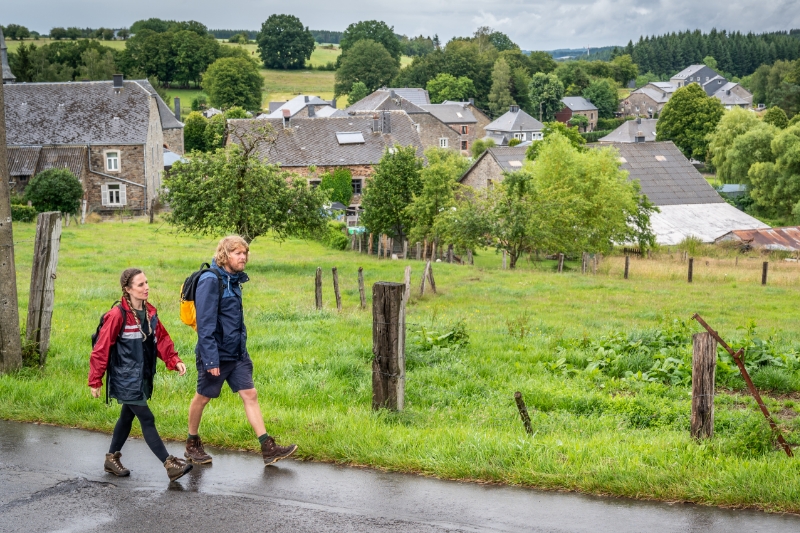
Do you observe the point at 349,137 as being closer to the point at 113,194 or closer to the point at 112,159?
the point at 112,159

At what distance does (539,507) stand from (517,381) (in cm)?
347

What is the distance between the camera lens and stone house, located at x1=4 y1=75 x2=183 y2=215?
50719mm

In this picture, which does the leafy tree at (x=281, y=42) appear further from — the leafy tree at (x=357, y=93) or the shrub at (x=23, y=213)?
the shrub at (x=23, y=213)

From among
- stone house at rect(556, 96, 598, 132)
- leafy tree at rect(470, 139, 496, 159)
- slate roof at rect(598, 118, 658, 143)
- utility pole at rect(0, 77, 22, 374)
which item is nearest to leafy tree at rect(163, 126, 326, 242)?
utility pole at rect(0, 77, 22, 374)

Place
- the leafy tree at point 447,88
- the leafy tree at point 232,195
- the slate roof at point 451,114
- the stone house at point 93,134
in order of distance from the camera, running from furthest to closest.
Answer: the leafy tree at point 447,88 < the slate roof at point 451,114 < the stone house at point 93,134 < the leafy tree at point 232,195

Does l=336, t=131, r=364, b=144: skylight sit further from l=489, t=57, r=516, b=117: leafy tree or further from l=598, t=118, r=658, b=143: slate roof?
l=489, t=57, r=516, b=117: leafy tree

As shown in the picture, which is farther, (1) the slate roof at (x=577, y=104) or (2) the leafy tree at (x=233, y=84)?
(1) the slate roof at (x=577, y=104)

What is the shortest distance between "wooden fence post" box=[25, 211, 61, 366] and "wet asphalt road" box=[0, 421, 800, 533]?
2.48 meters

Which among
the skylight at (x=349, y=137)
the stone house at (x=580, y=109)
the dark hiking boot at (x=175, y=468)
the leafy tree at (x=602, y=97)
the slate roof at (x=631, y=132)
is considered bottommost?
the dark hiking boot at (x=175, y=468)

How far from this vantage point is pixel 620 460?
6312 mm

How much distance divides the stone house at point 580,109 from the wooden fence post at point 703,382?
132556 millimetres

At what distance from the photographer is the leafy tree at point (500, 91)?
136125mm

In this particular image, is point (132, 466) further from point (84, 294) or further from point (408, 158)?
point (408, 158)

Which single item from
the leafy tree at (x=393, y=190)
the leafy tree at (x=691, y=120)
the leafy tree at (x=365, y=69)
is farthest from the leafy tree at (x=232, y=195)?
the leafy tree at (x=365, y=69)
